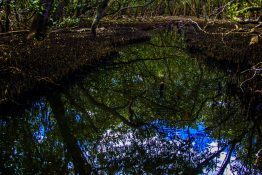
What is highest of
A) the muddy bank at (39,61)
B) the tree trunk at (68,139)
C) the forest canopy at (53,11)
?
the forest canopy at (53,11)

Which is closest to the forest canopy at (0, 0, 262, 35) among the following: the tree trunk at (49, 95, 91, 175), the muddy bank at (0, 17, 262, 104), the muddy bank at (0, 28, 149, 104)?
the muddy bank at (0, 17, 262, 104)

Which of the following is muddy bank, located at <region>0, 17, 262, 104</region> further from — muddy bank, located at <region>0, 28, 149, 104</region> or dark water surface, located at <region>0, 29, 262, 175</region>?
dark water surface, located at <region>0, 29, 262, 175</region>

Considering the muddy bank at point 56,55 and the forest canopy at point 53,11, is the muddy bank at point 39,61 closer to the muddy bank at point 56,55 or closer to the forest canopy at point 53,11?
the muddy bank at point 56,55

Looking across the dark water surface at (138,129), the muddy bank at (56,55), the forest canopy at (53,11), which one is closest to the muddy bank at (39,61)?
the muddy bank at (56,55)

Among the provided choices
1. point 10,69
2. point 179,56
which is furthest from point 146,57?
point 10,69

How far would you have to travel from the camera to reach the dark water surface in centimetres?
564

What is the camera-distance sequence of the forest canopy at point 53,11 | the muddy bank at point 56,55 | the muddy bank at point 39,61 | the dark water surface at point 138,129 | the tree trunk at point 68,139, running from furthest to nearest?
the forest canopy at point 53,11, the muddy bank at point 56,55, the muddy bank at point 39,61, the dark water surface at point 138,129, the tree trunk at point 68,139

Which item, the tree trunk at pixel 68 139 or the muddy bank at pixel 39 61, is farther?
the muddy bank at pixel 39 61

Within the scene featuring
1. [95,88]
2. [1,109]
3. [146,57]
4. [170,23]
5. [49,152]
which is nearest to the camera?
[49,152]

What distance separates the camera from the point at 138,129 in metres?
7.18

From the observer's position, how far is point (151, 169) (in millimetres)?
5469

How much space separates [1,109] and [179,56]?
9.18 metres

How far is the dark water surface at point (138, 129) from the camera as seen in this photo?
222 inches

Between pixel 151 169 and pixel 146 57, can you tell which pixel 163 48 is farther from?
pixel 151 169
